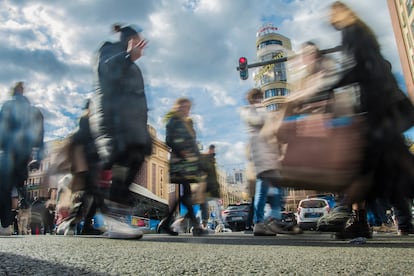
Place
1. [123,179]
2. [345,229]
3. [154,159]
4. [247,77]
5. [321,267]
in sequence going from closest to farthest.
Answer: [321,267], [123,179], [345,229], [154,159], [247,77]

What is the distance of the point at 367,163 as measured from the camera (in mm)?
2117

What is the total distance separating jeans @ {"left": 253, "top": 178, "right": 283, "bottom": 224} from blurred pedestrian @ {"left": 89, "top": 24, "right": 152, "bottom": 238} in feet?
5.18

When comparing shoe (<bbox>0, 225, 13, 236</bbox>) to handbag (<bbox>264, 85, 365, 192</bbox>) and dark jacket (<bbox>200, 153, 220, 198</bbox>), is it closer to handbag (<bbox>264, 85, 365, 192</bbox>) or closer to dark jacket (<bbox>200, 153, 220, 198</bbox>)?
dark jacket (<bbox>200, 153, 220, 198</bbox>)

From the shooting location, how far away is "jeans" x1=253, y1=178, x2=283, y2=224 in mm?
3840

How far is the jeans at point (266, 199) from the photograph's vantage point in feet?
12.6

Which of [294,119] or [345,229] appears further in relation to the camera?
[345,229]

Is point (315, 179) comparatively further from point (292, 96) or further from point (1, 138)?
point (1, 138)

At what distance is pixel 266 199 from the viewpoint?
3.91 metres

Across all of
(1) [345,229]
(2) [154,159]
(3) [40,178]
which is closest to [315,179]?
(1) [345,229]

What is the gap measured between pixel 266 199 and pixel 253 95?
4.18 feet

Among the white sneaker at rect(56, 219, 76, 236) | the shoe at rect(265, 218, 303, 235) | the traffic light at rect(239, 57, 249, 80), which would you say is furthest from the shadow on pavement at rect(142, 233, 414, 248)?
the traffic light at rect(239, 57, 249, 80)

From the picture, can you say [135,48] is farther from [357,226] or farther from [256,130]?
[357,226]

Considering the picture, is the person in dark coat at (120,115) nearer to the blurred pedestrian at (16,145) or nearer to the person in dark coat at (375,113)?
the person in dark coat at (375,113)

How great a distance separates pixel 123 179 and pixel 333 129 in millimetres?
1692
